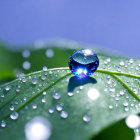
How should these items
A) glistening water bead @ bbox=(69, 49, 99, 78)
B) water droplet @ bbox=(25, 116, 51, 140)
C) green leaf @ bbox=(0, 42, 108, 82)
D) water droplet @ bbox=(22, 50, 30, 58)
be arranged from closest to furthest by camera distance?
water droplet @ bbox=(25, 116, 51, 140), glistening water bead @ bbox=(69, 49, 99, 78), green leaf @ bbox=(0, 42, 108, 82), water droplet @ bbox=(22, 50, 30, 58)

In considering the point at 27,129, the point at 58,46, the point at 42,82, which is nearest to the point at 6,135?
the point at 27,129

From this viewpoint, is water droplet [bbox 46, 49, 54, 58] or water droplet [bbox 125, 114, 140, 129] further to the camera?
water droplet [bbox 46, 49, 54, 58]

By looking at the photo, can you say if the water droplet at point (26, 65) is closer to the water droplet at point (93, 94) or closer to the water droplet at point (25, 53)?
the water droplet at point (25, 53)

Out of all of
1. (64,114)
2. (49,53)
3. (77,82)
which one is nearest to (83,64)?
(77,82)

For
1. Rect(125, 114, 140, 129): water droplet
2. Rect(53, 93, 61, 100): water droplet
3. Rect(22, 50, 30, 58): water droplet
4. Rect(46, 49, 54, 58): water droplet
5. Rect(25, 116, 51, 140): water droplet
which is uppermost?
Rect(53, 93, 61, 100): water droplet

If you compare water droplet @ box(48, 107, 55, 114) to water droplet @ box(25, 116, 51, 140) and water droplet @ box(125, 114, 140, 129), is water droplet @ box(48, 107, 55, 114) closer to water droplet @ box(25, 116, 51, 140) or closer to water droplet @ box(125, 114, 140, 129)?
water droplet @ box(25, 116, 51, 140)

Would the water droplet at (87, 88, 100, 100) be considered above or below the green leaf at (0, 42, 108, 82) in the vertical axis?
above

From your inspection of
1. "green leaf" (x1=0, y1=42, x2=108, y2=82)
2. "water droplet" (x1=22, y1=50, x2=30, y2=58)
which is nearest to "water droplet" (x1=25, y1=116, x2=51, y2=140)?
"green leaf" (x1=0, y1=42, x2=108, y2=82)

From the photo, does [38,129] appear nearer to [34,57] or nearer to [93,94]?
[93,94]
